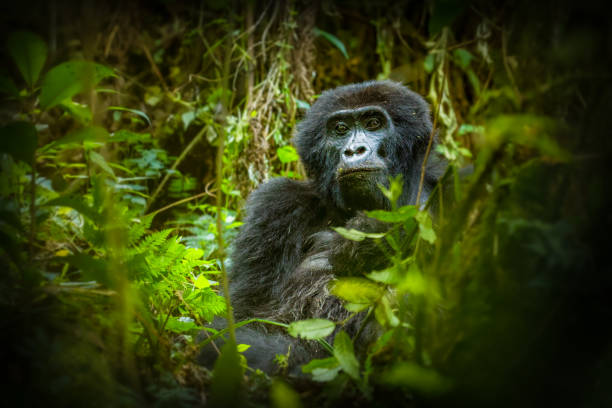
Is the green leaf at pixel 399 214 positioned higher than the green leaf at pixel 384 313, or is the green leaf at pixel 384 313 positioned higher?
the green leaf at pixel 399 214

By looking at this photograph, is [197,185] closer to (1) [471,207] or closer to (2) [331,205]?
(2) [331,205]

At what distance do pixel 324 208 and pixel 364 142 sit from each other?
50 cm

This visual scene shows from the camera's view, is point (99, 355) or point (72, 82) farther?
point (72, 82)

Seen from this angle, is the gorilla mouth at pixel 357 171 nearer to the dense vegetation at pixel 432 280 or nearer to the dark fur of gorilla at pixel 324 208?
the dark fur of gorilla at pixel 324 208

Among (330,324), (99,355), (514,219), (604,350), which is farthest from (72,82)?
(604,350)

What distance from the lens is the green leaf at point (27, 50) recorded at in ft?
4.63

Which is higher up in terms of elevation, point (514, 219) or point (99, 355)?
point (514, 219)

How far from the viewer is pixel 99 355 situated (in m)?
1.21

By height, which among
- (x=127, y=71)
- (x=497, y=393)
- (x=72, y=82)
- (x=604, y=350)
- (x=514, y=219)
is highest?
(x=127, y=71)

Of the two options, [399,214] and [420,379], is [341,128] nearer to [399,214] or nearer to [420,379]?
[399,214]

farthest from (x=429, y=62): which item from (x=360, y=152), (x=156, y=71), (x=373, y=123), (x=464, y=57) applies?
(x=156, y=71)

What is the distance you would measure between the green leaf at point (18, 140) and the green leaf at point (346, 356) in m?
1.14

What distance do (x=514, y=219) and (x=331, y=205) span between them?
5.61 feet

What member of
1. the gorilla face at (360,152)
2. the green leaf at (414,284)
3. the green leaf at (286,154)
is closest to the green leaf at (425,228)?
the green leaf at (414,284)
